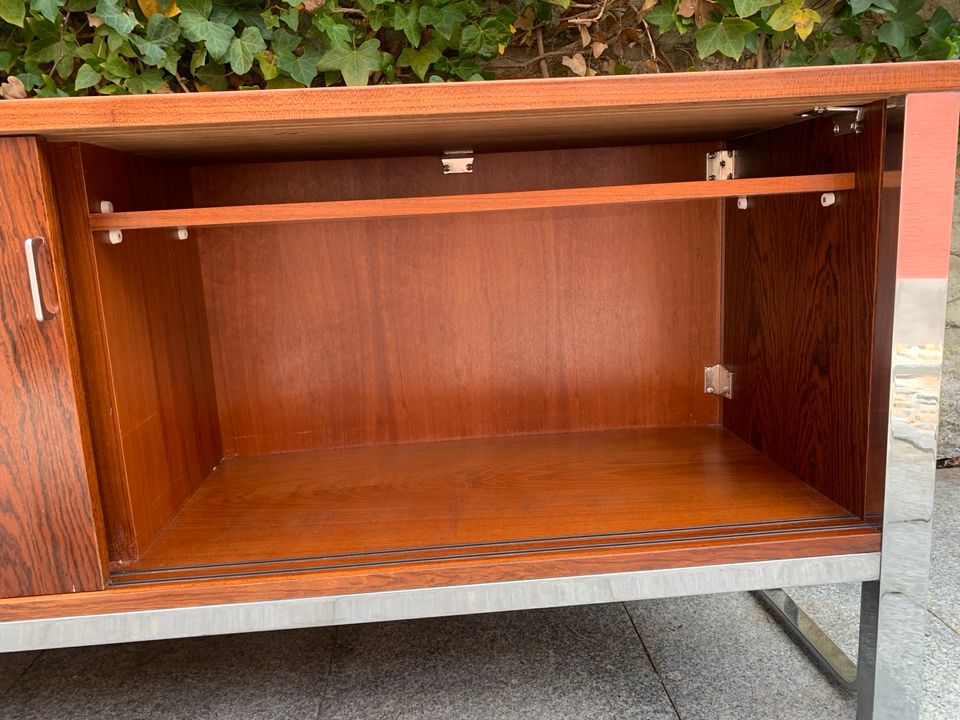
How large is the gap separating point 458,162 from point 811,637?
3.02ft

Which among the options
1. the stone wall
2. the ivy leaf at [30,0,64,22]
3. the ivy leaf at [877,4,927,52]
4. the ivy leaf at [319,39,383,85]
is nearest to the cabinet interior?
the ivy leaf at [319,39,383,85]

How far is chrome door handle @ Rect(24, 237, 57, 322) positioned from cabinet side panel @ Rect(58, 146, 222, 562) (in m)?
0.05

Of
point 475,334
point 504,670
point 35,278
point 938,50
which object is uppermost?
point 938,50

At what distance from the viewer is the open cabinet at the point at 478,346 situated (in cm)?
79

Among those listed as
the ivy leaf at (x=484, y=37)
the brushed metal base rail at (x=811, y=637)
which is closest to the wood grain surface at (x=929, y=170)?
the brushed metal base rail at (x=811, y=637)

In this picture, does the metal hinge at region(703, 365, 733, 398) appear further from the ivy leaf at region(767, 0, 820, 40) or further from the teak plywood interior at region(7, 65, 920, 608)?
the ivy leaf at region(767, 0, 820, 40)

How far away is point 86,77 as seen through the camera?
129 centimetres

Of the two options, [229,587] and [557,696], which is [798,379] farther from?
[229,587]

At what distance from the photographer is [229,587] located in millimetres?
826

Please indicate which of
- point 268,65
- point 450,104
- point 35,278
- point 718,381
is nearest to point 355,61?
point 268,65

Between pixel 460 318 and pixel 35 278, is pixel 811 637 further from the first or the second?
pixel 35 278

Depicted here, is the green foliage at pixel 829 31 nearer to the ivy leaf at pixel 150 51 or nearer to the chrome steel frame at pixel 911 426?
the chrome steel frame at pixel 911 426

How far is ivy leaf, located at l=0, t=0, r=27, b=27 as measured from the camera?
3.98 feet

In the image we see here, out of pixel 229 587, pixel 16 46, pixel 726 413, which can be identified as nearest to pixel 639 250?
pixel 726 413
